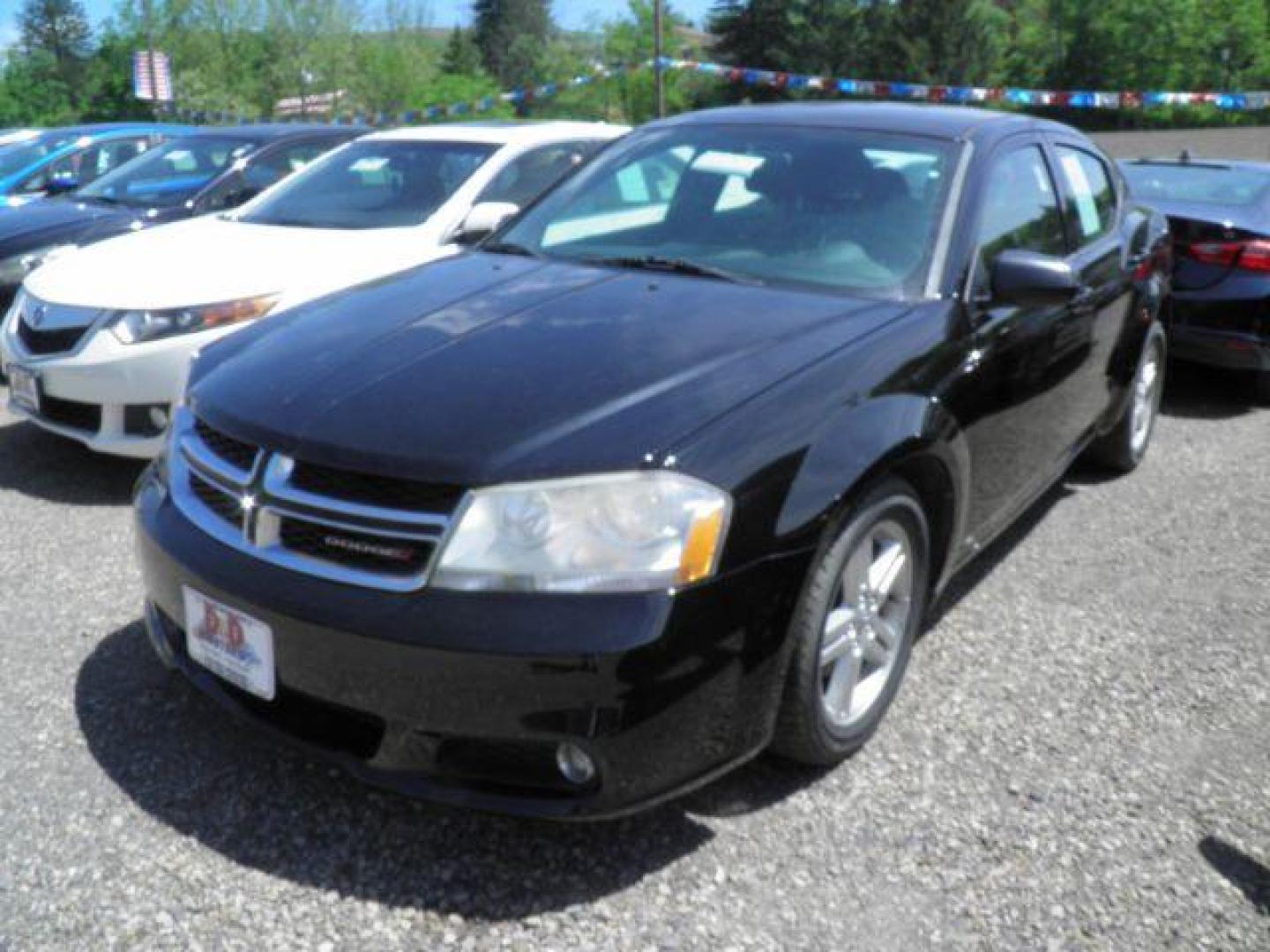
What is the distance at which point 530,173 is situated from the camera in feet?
20.3

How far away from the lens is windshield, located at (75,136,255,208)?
26.0 feet

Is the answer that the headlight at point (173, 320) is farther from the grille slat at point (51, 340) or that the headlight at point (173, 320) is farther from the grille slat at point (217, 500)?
the grille slat at point (217, 500)

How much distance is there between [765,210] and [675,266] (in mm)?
347

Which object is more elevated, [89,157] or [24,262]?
[89,157]

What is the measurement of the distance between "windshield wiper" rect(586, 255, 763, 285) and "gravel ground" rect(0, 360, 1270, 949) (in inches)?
48.8

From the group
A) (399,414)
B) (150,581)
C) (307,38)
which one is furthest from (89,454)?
(307,38)

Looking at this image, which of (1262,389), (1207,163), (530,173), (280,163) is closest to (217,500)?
(530,173)

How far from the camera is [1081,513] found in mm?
4746

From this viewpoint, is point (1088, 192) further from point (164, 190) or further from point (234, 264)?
point (164, 190)

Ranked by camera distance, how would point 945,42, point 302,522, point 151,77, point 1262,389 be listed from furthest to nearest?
point 945,42 < point 151,77 < point 1262,389 < point 302,522

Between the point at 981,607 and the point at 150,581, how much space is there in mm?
2518

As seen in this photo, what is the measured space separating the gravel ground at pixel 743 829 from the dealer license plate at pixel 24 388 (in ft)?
4.63

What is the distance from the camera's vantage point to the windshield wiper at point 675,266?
3.26 m

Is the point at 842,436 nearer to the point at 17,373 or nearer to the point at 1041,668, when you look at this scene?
the point at 1041,668
